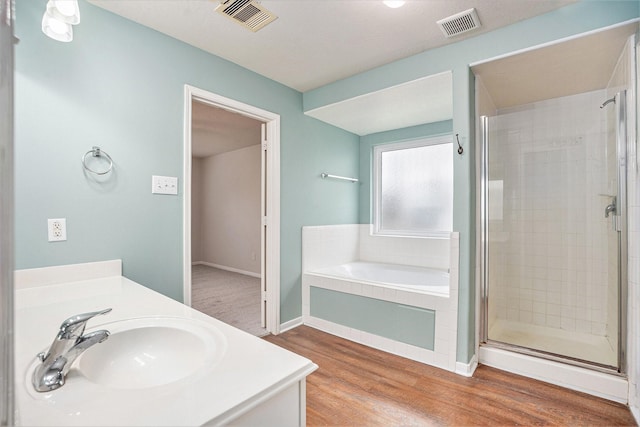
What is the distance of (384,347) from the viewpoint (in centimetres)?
249

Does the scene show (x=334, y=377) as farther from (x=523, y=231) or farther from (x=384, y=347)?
(x=523, y=231)

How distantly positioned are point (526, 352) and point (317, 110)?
266 cm

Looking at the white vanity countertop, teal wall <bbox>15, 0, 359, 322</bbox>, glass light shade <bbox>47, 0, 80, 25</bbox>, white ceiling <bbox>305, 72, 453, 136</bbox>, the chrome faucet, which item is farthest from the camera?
white ceiling <bbox>305, 72, 453, 136</bbox>

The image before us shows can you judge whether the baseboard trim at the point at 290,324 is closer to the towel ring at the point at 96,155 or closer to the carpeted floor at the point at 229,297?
the carpeted floor at the point at 229,297

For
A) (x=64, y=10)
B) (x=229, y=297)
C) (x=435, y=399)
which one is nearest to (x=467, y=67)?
(x=435, y=399)

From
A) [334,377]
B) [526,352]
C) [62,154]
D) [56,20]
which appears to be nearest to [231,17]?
[56,20]

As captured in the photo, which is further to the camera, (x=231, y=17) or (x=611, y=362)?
(x=611, y=362)

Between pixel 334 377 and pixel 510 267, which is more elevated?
pixel 510 267

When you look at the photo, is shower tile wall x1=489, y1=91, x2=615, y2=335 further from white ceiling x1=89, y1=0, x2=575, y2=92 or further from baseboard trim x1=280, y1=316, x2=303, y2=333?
baseboard trim x1=280, y1=316, x2=303, y2=333

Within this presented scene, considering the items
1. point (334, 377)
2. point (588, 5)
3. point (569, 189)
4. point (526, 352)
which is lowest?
point (334, 377)

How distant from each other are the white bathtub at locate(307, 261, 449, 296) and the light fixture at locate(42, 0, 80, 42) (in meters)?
2.46

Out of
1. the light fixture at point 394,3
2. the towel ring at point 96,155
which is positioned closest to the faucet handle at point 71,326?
the towel ring at point 96,155

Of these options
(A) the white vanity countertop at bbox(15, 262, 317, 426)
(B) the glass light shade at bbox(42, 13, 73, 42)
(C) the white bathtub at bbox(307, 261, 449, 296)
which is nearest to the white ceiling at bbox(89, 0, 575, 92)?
(B) the glass light shade at bbox(42, 13, 73, 42)

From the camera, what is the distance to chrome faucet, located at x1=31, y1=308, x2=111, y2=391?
66 centimetres
